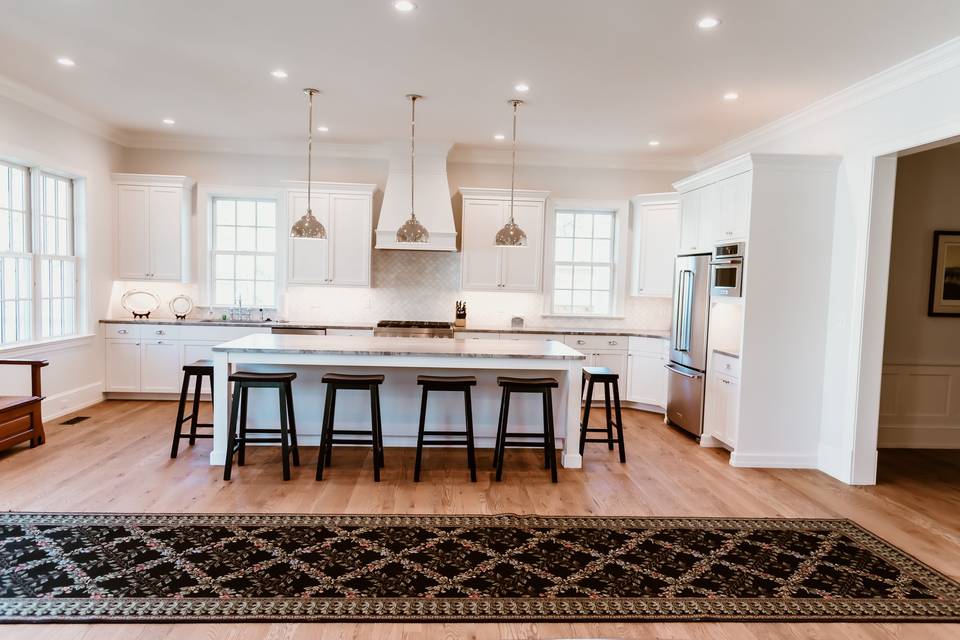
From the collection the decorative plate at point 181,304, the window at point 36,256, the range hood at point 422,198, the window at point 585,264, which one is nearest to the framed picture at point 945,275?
the window at point 585,264

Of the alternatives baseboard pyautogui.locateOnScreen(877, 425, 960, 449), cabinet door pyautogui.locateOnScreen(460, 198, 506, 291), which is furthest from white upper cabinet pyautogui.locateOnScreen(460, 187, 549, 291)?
baseboard pyautogui.locateOnScreen(877, 425, 960, 449)

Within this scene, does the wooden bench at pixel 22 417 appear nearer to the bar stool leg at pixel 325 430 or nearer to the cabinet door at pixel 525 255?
the bar stool leg at pixel 325 430

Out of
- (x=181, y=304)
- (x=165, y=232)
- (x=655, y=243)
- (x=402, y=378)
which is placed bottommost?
(x=402, y=378)

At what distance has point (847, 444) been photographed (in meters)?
4.48

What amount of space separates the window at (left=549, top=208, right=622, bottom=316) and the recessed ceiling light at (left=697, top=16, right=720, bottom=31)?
152 inches

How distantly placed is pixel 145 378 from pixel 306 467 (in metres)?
3.25

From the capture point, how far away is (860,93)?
4.41m

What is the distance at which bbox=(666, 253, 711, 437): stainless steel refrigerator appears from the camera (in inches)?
214

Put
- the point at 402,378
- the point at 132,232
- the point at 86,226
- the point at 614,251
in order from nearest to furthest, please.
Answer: the point at 402,378, the point at 86,226, the point at 132,232, the point at 614,251

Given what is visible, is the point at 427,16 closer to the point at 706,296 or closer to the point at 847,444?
the point at 706,296

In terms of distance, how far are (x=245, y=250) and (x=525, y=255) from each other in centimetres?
344

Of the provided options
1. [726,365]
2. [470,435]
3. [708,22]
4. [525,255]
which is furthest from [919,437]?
[708,22]

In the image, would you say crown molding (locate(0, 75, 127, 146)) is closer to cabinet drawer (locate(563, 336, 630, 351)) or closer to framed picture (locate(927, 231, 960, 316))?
cabinet drawer (locate(563, 336, 630, 351))

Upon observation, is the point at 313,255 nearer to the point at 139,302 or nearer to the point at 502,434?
the point at 139,302
